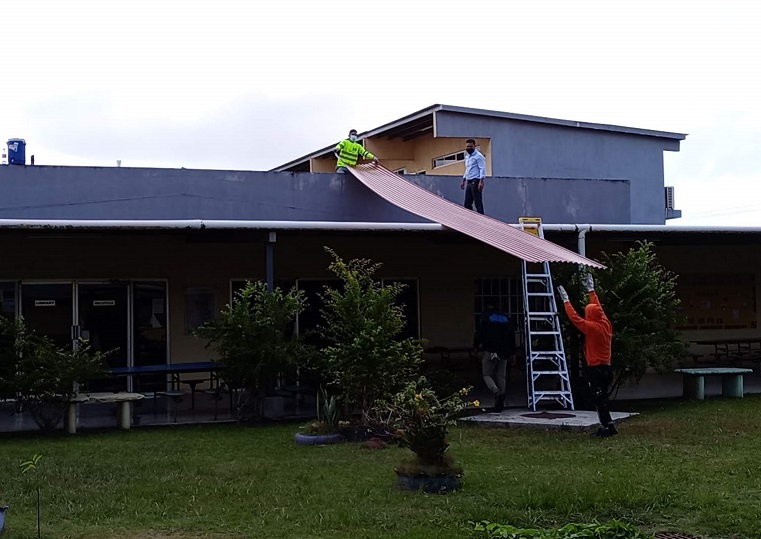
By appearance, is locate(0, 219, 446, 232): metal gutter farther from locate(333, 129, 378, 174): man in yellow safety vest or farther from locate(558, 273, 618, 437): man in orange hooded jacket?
locate(333, 129, 378, 174): man in yellow safety vest

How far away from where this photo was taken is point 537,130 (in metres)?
26.6

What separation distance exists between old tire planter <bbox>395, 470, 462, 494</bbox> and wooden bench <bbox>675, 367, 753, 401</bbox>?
802cm

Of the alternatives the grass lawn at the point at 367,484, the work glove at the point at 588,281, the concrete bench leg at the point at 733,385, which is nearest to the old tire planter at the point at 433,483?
the grass lawn at the point at 367,484

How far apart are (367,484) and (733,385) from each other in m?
8.77

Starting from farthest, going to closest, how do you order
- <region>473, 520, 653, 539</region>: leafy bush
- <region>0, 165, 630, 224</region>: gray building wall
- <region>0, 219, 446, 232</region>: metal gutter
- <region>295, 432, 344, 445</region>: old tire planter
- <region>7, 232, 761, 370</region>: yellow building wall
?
<region>7, 232, 761, 370</region>: yellow building wall < <region>0, 165, 630, 224</region>: gray building wall < <region>0, 219, 446, 232</region>: metal gutter < <region>295, 432, 344, 445</region>: old tire planter < <region>473, 520, 653, 539</region>: leafy bush

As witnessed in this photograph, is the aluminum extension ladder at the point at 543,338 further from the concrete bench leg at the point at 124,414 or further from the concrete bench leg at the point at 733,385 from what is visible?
the concrete bench leg at the point at 124,414

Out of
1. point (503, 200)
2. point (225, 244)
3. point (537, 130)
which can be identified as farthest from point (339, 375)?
point (537, 130)

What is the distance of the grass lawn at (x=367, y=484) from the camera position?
23.1ft

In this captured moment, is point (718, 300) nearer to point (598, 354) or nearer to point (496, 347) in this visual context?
point (496, 347)

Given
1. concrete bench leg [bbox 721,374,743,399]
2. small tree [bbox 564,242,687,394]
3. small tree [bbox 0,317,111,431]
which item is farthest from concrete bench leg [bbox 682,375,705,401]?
small tree [bbox 0,317,111,431]

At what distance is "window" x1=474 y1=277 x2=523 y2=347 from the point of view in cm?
1877

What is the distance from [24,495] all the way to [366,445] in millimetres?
3810

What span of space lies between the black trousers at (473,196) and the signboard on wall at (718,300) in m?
5.72

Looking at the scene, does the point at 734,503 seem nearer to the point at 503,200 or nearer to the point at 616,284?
the point at 616,284
